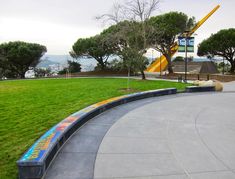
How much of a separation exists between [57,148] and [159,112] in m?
5.52

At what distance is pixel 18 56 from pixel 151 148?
149 ft

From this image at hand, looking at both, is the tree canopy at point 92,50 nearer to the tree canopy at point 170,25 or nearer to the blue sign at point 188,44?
the tree canopy at point 170,25

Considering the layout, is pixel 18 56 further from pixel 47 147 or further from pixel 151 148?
pixel 151 148

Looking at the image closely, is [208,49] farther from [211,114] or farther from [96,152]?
[96,152]

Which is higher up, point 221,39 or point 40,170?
point 221,39

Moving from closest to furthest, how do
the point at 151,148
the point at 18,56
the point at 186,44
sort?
the point at 151,148 < the point at 186,44 < the point at 18,56

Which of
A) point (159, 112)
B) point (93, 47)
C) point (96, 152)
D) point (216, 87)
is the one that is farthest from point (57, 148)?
point (93, 47)

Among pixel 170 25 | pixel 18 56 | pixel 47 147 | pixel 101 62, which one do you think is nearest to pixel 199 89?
pixel 47 147

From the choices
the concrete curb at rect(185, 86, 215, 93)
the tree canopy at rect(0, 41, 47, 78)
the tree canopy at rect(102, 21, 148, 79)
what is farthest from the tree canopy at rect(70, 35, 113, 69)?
the concrete curb at rect(185, 86, 215, 93)

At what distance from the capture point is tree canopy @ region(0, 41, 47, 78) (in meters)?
44.8

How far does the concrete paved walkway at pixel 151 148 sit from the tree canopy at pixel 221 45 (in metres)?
42.4

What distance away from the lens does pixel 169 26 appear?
1470 inches

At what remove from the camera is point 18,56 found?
44.8m

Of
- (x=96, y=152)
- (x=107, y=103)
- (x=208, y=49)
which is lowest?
(x=96, y=152)
